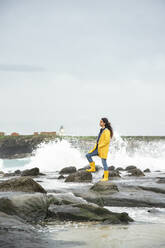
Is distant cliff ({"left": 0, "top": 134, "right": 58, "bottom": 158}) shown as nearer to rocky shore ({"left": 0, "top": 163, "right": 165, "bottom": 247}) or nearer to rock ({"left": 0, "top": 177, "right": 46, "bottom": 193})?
rocky shore ({"left": 0, "top": 163, "right": 165, "bottom": 247})

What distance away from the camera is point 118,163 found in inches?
1328

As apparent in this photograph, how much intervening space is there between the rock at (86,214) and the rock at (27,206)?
0.74ft

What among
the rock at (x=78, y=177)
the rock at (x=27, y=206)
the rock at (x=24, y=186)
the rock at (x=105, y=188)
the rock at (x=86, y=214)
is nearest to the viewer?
the rock at (x=27, y=206)

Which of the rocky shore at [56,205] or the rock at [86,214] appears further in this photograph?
the rock at [86,214]

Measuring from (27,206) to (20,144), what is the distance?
79805mm

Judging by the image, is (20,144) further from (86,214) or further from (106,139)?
(86,214)

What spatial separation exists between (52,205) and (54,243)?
2.32m

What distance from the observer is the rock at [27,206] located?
587cm

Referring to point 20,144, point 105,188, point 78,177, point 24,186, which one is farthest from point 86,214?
point 20,144

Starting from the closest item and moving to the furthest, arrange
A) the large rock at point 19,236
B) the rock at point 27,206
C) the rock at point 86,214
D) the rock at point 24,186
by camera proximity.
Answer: the large rock at point 19,236
the rock at point 27,206
the rock at point 86,214
the rock at point 24,186

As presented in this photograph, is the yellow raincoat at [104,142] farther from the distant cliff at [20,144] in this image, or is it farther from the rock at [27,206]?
the distant cliff at [20,144]

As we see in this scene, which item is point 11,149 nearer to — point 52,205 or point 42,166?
point 42,166

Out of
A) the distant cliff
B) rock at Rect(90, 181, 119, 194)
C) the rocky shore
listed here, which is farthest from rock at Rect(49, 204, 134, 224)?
the distant cliff

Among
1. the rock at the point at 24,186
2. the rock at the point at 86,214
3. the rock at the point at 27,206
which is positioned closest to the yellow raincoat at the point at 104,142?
the rock at the point at 24,186
